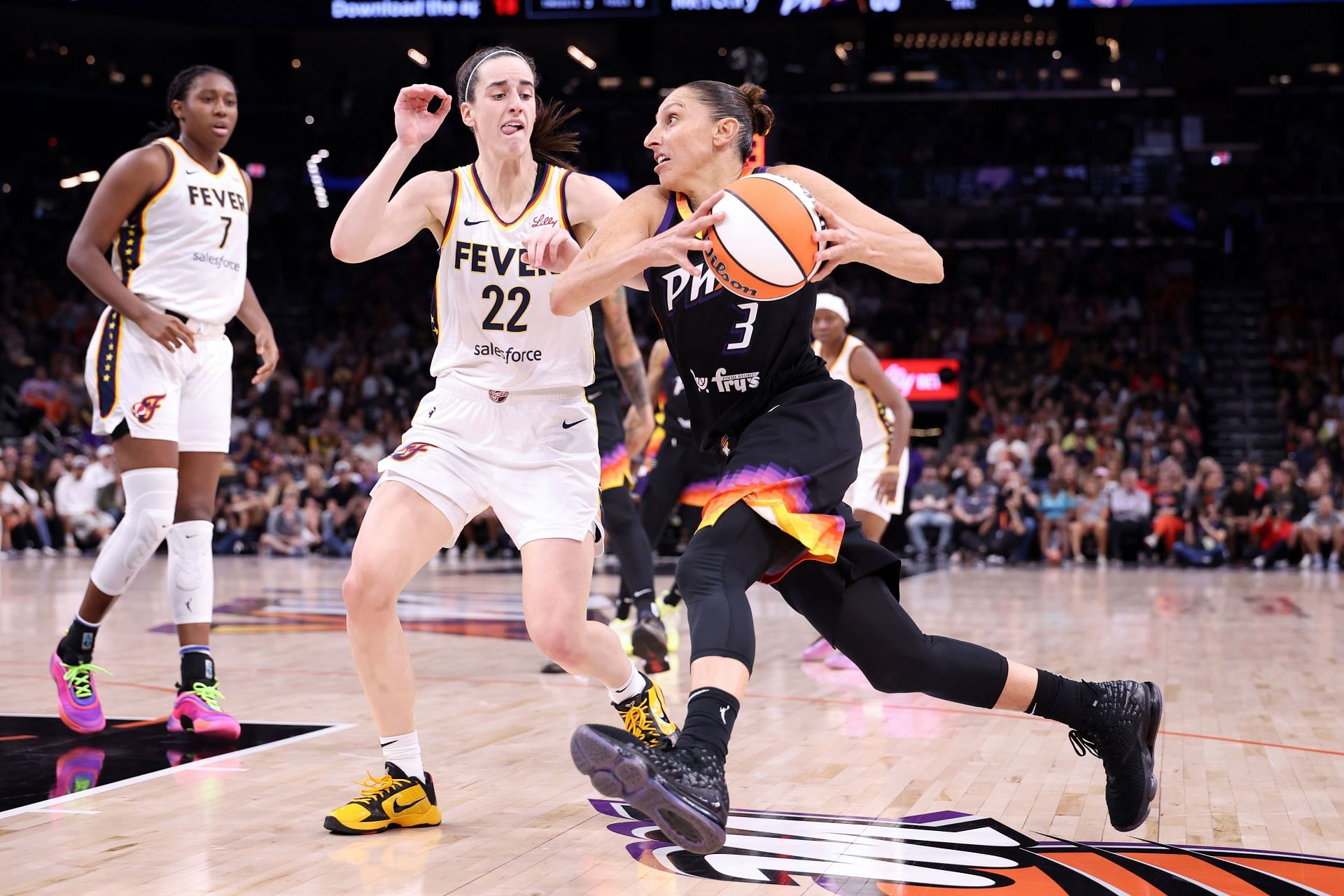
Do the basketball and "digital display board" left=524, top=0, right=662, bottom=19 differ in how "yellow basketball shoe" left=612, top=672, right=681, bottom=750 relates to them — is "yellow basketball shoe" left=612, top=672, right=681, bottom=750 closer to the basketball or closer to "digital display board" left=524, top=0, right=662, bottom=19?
the basketball

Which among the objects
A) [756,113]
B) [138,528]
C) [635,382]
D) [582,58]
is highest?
[582,58]

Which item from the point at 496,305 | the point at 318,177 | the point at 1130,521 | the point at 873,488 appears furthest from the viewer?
the point at 318,177

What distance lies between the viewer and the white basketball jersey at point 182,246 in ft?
16.7

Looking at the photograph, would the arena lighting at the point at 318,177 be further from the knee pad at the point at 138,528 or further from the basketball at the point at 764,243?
the basketball at the point at 764,243

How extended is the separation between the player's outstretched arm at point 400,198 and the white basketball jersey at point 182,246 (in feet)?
5.15

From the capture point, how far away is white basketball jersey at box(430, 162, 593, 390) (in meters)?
3.83

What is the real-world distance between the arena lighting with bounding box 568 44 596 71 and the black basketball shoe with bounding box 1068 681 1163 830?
25162 millimetres

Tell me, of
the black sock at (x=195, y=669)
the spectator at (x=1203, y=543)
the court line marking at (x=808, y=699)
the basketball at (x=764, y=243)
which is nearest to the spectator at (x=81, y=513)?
the court line marking at (x=808, y=699)

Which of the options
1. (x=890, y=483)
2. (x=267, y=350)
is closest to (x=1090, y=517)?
(x=890, y=483)

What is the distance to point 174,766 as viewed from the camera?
4.30 m

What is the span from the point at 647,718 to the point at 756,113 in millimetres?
1735

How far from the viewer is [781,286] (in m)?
3.15

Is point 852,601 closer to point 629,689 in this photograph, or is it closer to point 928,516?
point 629,689

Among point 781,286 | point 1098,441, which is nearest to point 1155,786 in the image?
point 781,286
